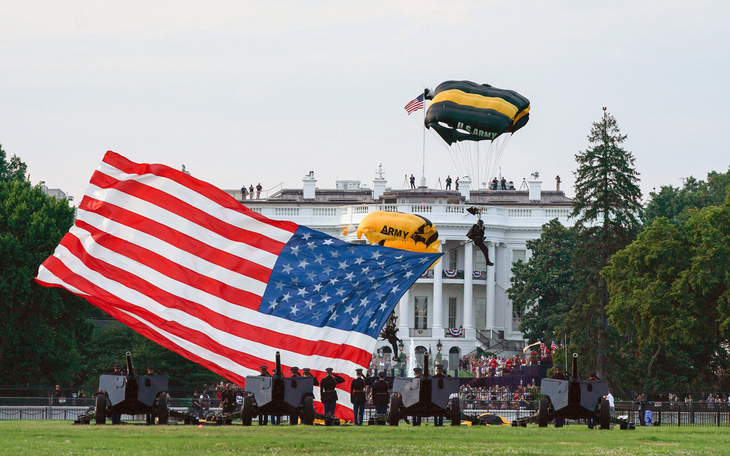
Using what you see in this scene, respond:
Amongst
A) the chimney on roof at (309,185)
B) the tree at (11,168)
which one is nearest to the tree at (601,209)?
the tree at (11,168)

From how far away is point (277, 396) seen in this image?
27.3 metres

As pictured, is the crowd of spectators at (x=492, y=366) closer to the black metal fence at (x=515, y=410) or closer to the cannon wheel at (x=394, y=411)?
the black metal fence at (x=515, y=410)

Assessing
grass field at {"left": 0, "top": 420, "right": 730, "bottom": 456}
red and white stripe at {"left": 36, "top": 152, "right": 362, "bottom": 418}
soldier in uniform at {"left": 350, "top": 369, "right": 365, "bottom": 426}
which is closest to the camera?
grass field at {"left": 0, "top": 420, "right": 730, "bottom": 456}

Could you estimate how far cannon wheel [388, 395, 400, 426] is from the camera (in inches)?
1125

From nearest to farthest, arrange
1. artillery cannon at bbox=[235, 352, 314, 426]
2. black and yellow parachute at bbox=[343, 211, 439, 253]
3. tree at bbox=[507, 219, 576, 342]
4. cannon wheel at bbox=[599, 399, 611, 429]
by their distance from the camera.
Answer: artillery cannon at bbox=[235, 352, 314, 426] → cannon wheel at bbox=[599, 399, 611, 429] → black and yellow parachute at bbox=[343, 211, 439, 253] → tree at bbox=[507, 219, 576, 342]

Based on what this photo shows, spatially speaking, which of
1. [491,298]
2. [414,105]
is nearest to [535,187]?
[491,298]

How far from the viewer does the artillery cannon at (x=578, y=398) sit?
2791cm

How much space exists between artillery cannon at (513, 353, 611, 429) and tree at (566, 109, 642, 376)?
36.8 meters

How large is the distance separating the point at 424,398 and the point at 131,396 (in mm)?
5648

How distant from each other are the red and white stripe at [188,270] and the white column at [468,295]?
2795 inches

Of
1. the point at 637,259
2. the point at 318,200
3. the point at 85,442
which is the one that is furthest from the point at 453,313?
the point at 85,442

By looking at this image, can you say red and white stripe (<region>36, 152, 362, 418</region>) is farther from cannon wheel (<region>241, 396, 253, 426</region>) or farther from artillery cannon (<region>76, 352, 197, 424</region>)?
artillery cannon (<region>76, 352, 197, 424</region>)

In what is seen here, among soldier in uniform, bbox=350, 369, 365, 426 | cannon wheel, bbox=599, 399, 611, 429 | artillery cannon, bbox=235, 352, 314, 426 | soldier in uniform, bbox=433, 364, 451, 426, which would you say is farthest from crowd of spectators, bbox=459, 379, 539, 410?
artillery cannon, bbox=235, 352, 314, 426

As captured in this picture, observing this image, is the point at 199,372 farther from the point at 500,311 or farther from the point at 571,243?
the point at 500,311
